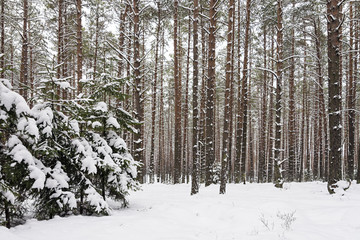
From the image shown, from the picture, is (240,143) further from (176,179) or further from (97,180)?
(97,180)

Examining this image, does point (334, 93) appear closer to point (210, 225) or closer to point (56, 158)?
point (210, 225)

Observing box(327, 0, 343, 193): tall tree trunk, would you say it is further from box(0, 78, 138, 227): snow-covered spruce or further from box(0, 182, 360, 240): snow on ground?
box(0, 78, 138, 227): snow-covered spruce

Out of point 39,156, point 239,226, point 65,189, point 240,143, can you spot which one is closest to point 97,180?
point 65,189

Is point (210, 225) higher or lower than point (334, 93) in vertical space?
lower

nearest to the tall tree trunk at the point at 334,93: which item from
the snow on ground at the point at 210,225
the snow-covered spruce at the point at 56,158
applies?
the snow on ground at the point at 210,225

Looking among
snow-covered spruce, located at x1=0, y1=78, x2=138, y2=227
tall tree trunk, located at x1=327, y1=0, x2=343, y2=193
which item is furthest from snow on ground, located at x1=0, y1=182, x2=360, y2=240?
tall tree trunk, located at x1=327, y1=0, x2=343, y2=193

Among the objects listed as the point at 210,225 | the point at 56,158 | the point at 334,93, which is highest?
the point at 334,93

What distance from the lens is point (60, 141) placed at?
5.78 metres

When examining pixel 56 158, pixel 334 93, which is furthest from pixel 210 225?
pixel 334 93

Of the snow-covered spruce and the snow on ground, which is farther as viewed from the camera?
the snow-covered spruce

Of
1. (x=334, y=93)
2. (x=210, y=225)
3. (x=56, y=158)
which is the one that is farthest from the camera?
(x=334, y=93)

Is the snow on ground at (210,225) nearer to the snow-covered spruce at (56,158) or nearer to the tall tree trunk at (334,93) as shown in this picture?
the snow-covered spruce at (56,158)

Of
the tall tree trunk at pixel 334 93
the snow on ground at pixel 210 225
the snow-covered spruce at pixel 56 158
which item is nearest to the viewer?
the snow on ground at pixel 210 225

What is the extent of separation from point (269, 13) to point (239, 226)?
40.8 ft
